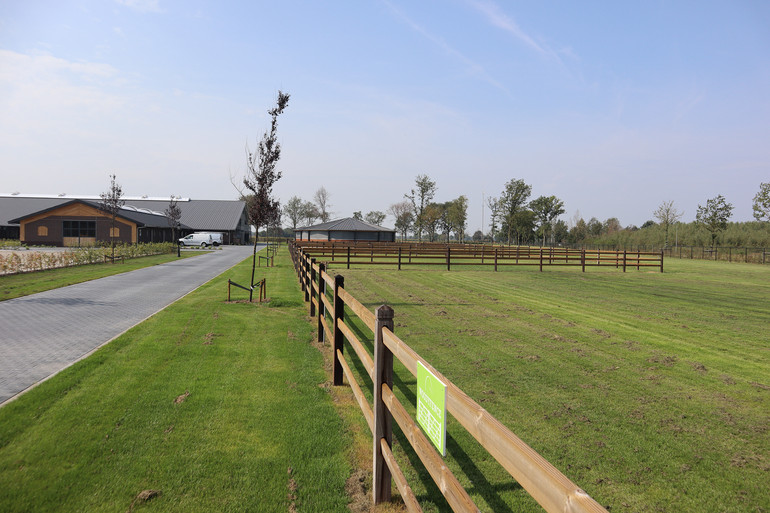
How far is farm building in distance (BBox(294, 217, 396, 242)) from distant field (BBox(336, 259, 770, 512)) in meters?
53.4

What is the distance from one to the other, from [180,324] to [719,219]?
7045cm

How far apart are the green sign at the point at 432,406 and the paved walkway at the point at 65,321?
219 inches

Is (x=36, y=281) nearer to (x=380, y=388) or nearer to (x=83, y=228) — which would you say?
(x=380, y=388)

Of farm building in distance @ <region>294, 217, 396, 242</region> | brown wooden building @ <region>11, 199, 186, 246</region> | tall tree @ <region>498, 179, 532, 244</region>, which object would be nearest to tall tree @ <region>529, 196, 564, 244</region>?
tall tree @ <region>498, 179, 532, 244</region>

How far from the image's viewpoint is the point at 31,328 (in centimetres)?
886

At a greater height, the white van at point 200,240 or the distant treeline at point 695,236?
the distant treeline at point 695,236

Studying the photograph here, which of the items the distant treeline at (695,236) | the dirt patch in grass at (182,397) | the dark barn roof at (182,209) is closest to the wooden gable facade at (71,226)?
the dark barn roof at (182,209)

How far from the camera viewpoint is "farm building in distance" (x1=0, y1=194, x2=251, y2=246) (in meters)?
49.7

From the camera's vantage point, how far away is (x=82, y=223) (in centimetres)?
5009

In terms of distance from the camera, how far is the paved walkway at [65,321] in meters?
6.43

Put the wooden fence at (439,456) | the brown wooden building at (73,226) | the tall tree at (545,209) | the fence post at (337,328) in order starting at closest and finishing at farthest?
the wooden fence at (439,456)
the fence post at (337,328)
the brown wooden building at (73,226)
the tall tree at (545,209)

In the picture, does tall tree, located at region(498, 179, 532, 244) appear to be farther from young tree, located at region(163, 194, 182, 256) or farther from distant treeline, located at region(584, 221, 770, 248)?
young tree, located at region(163, 194, 182, 256)

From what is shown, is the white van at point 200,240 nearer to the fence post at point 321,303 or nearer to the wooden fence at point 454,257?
the wooden fence at point 454,257

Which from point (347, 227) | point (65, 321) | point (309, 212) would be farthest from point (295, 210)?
point (65, 321)
